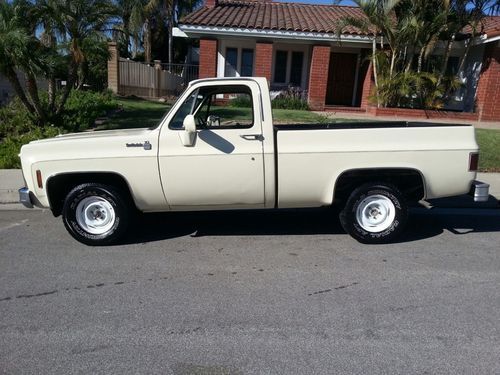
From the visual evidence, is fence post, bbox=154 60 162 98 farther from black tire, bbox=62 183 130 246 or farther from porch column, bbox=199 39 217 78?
black tire, bbox=62 183 130 246

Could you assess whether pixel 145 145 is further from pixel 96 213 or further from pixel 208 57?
pixel 208 57

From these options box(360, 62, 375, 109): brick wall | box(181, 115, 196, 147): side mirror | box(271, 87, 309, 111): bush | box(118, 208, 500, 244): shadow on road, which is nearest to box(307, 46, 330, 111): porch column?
box(271, 87, 309, 111): bush

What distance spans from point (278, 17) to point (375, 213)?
16.0 m

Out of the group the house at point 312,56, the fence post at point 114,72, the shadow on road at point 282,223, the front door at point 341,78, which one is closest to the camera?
the shadow on road at point 282,223

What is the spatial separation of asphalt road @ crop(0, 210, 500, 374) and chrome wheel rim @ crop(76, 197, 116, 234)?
0.78ft

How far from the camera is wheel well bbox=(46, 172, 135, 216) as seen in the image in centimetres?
516

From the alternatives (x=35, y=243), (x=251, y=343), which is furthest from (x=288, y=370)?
(x=35, y=243)

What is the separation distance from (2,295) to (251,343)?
7.56ft

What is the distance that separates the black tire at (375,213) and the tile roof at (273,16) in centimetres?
1316

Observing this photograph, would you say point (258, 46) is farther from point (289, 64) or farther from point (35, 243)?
point (35, 243)

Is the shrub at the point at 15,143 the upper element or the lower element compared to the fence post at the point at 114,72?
lower

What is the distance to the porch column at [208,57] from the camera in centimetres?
1794

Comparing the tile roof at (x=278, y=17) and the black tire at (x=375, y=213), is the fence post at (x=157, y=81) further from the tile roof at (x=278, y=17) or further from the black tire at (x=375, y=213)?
the black tire at (x=375, y=213)

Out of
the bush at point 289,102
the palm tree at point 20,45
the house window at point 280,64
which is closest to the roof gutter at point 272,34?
the bush at point 289,102
